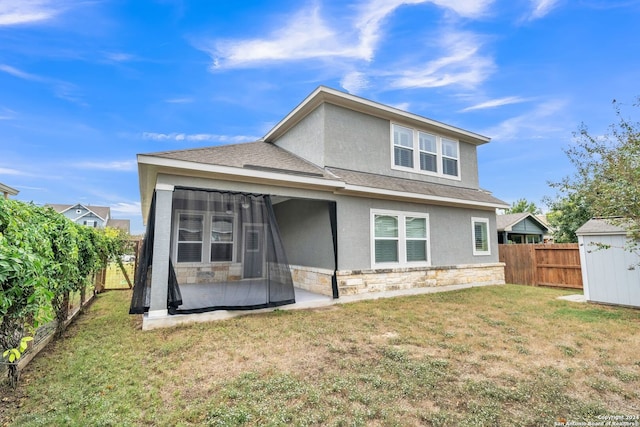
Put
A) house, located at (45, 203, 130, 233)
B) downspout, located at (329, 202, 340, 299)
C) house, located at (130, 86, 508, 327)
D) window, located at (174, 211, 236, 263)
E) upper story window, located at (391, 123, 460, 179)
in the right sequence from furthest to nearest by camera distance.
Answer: house, located at (45, 203, 130, 233) < upper story window, located at (391, 123, 460, 179) < window, located at (174, 211, 236, 263) < downspout, located at (329, 202, 340, 299) < house, located at (130, 86, 508, 327)

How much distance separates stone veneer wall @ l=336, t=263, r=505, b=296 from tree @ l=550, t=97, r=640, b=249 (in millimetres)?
3774

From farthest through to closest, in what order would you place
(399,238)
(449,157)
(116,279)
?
(116,279), (449,157), (399,238)

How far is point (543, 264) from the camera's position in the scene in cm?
1109

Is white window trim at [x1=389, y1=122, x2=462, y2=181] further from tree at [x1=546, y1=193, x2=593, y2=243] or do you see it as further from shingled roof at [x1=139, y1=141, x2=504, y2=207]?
tree at [x1=546, y1=193, x2=593, y2=243]

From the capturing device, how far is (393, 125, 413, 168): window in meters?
9.52

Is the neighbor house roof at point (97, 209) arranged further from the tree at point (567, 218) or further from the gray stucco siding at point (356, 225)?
the tree at point (567, 218)

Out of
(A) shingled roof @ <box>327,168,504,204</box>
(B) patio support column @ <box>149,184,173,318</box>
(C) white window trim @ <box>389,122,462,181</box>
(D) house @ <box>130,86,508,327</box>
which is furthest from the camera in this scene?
(C) white window trim @ <box>389,122,462,181</box>

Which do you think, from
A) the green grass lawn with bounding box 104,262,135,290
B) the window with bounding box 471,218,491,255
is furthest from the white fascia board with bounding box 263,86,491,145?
the green grass lawn with bounding box 104,262,135,290

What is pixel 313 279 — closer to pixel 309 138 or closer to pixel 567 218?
pixel 309 138

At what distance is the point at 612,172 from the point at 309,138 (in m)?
7.05

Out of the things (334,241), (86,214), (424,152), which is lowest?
(334,241)

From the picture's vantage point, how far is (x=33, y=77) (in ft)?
44.1

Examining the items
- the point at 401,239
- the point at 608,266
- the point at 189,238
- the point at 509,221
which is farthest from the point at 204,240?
the point at 509,221

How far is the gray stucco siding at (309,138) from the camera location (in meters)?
8.30
